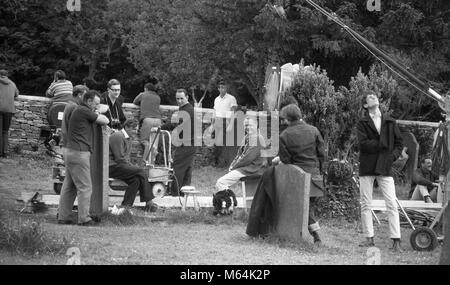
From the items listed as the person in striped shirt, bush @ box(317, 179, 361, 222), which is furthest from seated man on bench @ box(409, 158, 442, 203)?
the person in striped shirt

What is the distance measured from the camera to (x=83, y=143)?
41.8 ft

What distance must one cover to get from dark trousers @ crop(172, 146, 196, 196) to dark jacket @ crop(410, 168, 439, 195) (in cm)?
476

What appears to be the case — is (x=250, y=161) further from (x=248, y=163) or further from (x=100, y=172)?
(x=100, y=172)

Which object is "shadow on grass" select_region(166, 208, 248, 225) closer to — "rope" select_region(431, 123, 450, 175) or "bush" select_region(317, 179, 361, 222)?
"bush" select_region(317, 179, 361, 222)

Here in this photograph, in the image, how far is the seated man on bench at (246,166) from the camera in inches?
567

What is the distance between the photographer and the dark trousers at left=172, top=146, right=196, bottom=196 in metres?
16.2

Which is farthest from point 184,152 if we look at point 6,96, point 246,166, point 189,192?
point 6,96

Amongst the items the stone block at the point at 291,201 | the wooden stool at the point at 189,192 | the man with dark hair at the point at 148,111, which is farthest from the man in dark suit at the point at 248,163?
the man with dark hair at the point at 148,111

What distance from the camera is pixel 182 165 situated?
16219 mm

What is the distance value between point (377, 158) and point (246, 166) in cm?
295

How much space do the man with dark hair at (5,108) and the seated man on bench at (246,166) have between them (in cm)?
809

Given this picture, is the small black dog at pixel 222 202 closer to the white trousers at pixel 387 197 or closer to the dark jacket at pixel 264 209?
the dark jacket at pixel 264 209
